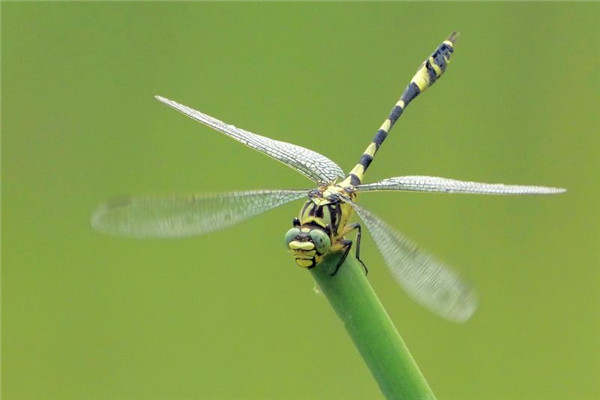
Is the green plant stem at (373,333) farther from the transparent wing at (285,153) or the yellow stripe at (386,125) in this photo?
the yellow stripe at (386,125)

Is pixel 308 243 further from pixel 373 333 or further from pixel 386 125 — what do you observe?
pixel 386 125

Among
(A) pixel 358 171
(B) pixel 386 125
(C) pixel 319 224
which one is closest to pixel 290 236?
(C) pixel 319 224

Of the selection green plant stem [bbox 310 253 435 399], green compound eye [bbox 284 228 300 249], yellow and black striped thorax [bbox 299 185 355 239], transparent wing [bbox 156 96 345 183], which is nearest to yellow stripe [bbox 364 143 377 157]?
transparent wing [bbox 156 96 345 183]

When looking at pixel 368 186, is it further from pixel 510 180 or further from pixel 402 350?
pixel 510 180

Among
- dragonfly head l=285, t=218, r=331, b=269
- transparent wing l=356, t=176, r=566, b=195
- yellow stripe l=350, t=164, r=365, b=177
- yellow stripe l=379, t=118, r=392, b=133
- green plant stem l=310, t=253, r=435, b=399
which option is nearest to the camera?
green plant stem l=310, t=253, r=435, b=399

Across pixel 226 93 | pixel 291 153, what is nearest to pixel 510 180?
pixel 226 93

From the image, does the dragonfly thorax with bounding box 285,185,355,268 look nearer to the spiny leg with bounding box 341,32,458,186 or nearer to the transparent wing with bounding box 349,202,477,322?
the transparent wing with bounding box 349,202,477,322
